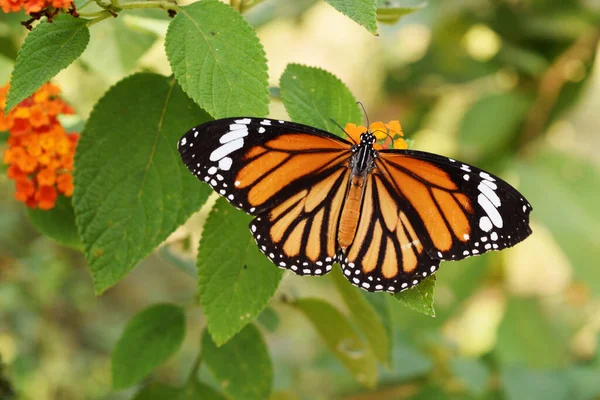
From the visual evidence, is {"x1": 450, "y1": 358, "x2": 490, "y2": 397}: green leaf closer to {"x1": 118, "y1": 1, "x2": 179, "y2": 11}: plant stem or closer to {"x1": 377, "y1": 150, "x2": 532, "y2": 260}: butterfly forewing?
{"x1": 377, "y1": 150, "x2": 532, "y2": 260}: butterfly forewing

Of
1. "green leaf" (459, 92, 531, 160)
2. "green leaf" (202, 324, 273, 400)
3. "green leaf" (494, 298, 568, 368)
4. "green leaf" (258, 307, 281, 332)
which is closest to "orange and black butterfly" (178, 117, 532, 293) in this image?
"green leaf" (202, 324, 273, 400)

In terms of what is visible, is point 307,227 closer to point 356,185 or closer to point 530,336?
point 356,185

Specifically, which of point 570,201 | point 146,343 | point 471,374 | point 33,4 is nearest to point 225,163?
point 33,4

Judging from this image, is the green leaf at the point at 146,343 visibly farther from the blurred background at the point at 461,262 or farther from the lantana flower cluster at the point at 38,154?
the blurred background at the point at 461,262

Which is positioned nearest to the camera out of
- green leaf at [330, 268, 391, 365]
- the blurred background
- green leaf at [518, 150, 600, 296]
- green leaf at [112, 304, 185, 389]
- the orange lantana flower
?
the orange lantana flower

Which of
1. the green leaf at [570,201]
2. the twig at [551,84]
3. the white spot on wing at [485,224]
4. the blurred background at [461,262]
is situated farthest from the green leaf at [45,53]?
the twig at [551,84]

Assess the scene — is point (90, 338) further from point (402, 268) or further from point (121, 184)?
point (402, 268)
